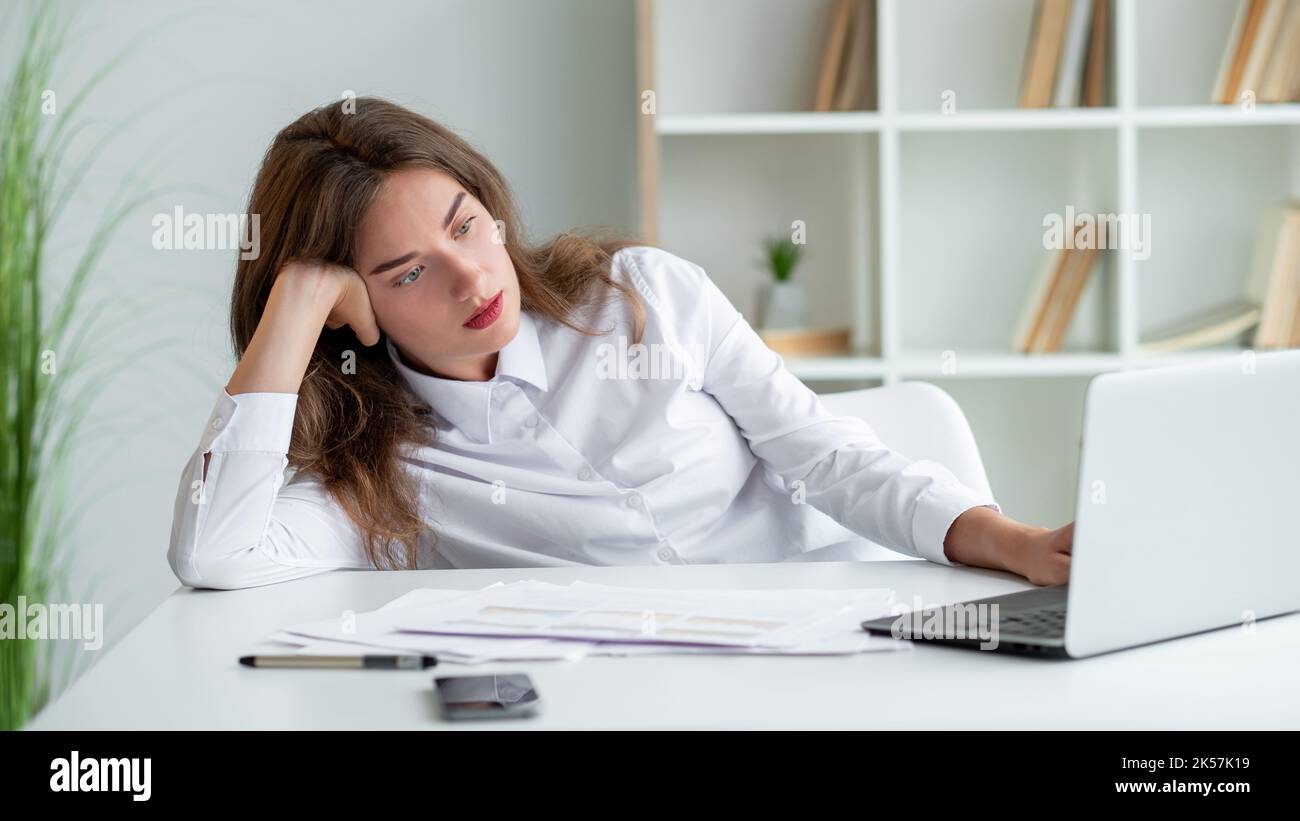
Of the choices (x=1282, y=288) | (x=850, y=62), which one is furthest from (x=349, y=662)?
(x=1282, y=288)

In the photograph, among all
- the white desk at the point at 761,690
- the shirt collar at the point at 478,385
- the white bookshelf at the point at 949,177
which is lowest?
the white desk at the point at 761,690

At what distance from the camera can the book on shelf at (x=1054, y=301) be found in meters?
2.53

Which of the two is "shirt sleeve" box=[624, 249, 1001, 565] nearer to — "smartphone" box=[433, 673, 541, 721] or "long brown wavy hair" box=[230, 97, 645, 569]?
"long brown wavy hair" box=[230, 97, 645, 569]

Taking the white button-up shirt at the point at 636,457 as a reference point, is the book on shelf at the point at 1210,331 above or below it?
above

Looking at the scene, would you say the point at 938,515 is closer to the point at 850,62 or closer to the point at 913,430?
the point at 913,430

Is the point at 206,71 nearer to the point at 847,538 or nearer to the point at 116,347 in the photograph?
the point at 116,347

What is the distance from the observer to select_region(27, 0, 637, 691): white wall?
2.62m

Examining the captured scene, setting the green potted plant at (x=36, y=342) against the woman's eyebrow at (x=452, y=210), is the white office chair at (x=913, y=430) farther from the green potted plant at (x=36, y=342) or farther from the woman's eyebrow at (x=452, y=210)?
the green potted plant at (x=36, y=342)

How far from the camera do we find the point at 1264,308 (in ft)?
8.18

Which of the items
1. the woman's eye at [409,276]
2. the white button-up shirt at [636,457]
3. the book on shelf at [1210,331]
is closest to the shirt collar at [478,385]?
the white button-up shirt at [636,457]

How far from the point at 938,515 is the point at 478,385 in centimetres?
55

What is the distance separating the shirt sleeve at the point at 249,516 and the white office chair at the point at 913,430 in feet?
1.83

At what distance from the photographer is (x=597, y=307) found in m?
1.56

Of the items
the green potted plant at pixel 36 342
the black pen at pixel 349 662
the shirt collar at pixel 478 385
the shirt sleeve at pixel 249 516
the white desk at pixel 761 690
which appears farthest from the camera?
the green potted plant at pixel 36 342
